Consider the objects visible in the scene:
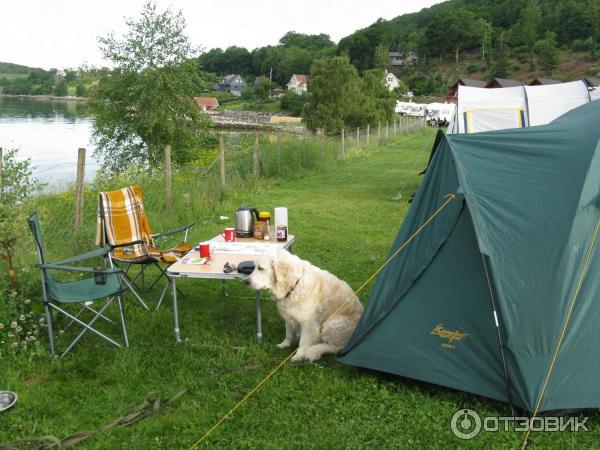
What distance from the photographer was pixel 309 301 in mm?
3928

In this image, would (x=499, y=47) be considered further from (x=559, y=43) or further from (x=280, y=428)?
(x=280, y=428)

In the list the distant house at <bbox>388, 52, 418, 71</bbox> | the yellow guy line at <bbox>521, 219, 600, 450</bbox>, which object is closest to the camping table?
the yellow guy line at <bbox>521, 219, 600, 450</bbox>

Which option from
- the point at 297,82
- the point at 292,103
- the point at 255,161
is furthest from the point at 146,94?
the point at 297,82

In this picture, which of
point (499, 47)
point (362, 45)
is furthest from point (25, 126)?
point (499, 47)

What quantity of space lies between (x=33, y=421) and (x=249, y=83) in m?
106

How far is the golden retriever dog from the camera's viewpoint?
151 inches

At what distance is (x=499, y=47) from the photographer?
89000 millimetres

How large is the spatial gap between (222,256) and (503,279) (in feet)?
7.80

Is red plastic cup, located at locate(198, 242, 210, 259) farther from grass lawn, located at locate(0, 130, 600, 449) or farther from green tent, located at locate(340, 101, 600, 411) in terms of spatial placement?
green tent, located at locate(340, 101, 600, 411)

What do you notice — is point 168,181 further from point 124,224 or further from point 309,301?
point 309,301

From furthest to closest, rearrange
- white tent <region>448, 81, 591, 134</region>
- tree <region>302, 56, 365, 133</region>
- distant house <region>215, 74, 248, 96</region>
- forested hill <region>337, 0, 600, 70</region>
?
distant house <region>215, 74, 248, 96</region> < forested hill <region>337, 0, 600, 70</region> < tree <region>302, 56, 365, 133</region> < white tent <region>448, 81, 591, 134</region>

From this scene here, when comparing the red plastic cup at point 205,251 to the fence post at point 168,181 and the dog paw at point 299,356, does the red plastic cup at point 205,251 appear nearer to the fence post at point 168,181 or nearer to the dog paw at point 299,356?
the dog paw at point 299,356

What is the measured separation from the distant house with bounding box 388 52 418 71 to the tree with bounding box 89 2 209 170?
84858 mm

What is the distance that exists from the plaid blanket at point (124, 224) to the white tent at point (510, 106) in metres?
8.07
